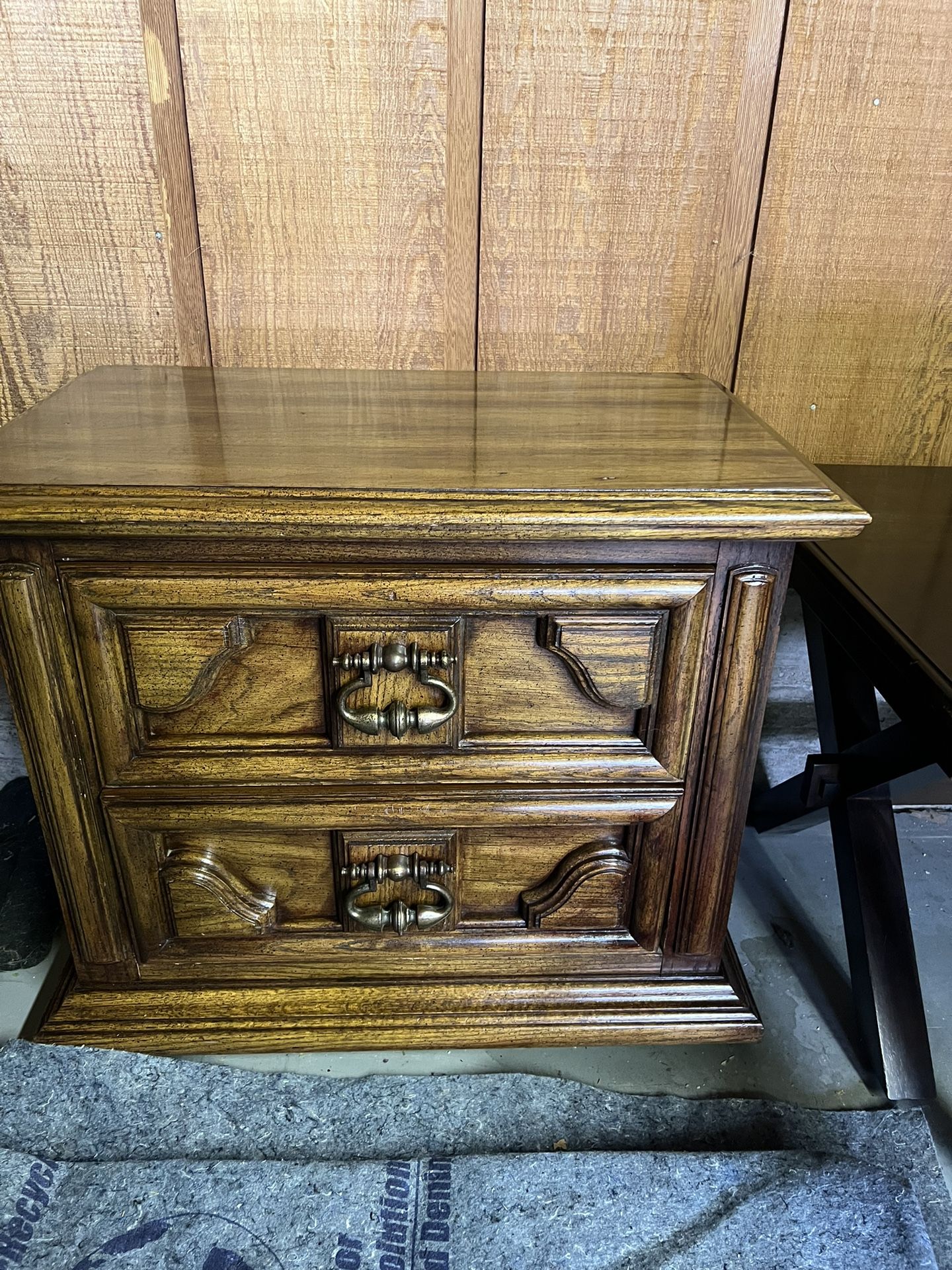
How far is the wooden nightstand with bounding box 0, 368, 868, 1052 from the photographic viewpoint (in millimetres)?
896

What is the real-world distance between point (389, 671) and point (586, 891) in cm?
40

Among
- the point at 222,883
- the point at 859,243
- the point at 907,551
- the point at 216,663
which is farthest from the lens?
the point at 859,243

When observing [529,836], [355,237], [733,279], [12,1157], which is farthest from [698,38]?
[12,1157]

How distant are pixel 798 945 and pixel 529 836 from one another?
57 cm

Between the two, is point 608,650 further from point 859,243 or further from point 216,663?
point 859,243

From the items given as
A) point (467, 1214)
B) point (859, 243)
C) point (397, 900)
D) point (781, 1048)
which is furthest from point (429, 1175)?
point (859, 243)

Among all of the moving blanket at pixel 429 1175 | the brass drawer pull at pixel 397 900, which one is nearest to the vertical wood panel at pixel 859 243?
the brass drawer pull at pixel 397 900

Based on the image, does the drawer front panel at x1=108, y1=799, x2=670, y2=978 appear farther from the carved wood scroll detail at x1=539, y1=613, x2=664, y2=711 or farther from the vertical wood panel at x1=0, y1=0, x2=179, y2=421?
the vertical wood panel at x1=0, y1=0, x2=179, y2=421

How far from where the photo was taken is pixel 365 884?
3.59ft

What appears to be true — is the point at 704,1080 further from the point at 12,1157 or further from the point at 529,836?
the point at 12,1157

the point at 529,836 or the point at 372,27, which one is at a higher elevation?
the point at 372,27

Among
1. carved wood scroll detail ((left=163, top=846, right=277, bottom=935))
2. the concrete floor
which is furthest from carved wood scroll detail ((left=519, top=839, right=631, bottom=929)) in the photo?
carved wood scroll detail ((left=163, top=846, right=277, bottom=935))

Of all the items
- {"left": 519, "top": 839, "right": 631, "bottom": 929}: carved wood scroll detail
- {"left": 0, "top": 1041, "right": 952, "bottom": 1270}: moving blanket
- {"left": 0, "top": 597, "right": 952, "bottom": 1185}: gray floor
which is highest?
{"left": 519, "top": 839, "right": 631, "bottom": 929}: carved wood scroll detail

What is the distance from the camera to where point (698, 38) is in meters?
1.22
